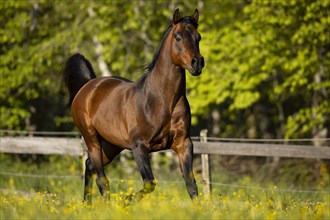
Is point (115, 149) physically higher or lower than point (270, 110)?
lower

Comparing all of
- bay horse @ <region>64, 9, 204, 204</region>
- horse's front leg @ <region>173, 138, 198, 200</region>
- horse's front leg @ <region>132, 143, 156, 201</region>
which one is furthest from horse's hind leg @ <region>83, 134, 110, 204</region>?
horse's front leg @ <region>173, 138, 198, 200</region>

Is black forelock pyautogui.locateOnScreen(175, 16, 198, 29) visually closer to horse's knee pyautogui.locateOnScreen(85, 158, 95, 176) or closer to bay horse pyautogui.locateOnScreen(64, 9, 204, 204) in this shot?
bay horse pyautogui.locateOnScreen(64, 9, 204, 204)

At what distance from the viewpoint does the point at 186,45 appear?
731 cm

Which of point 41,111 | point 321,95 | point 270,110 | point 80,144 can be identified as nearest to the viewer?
point 80,144

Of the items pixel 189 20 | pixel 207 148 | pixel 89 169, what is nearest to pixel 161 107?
pixel 189 20

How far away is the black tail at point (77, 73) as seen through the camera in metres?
10.2

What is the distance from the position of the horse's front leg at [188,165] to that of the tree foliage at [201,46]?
28.3 ft

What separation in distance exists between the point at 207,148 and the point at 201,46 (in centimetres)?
610

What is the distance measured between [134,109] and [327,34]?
8965 mm

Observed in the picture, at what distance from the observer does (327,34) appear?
621 inches

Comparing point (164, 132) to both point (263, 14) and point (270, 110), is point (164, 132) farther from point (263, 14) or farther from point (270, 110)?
point (270, 110)

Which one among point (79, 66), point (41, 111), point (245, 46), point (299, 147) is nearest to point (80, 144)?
point (79, 66)

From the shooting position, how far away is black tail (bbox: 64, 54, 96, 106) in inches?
400

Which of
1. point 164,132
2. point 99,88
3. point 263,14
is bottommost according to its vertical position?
point 164,132
